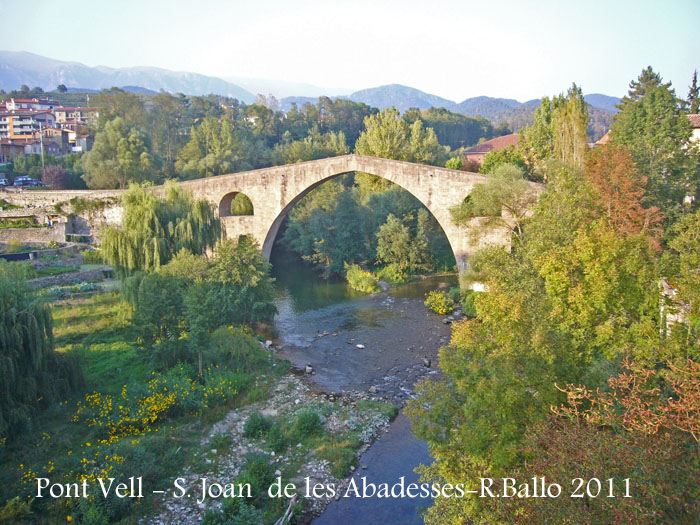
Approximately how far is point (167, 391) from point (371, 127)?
2496 centimetres

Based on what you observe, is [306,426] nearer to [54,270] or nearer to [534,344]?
[534,344]

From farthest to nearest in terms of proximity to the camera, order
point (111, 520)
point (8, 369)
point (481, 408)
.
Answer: point (8, 369), point (111, 520), point (481, 408)

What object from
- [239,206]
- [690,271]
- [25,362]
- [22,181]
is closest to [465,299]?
[690,271]

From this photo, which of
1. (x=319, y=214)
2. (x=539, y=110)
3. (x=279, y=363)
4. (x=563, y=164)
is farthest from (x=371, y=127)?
(x=279, y=363)

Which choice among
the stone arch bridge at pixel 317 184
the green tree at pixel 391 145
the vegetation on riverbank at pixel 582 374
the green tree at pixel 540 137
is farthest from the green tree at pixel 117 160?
the vegetation on riverbank at pixel 582 374

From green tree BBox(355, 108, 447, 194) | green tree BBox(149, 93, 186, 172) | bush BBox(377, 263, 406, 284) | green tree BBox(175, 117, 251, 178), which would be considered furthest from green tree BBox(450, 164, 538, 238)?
green tree BBox(149, 93, 186, 172)

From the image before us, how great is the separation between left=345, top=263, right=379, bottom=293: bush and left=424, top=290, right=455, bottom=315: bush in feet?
13.3

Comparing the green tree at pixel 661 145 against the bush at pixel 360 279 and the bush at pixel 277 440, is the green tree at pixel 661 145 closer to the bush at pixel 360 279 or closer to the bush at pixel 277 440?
the bush at pixel 360 279

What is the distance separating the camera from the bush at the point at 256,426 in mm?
11844

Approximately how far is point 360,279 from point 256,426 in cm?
1508

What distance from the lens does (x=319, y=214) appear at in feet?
97.7

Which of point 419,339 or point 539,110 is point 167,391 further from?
point 539,110

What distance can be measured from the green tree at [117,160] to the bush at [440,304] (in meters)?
21.9

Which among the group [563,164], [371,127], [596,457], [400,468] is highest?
[371,127]
